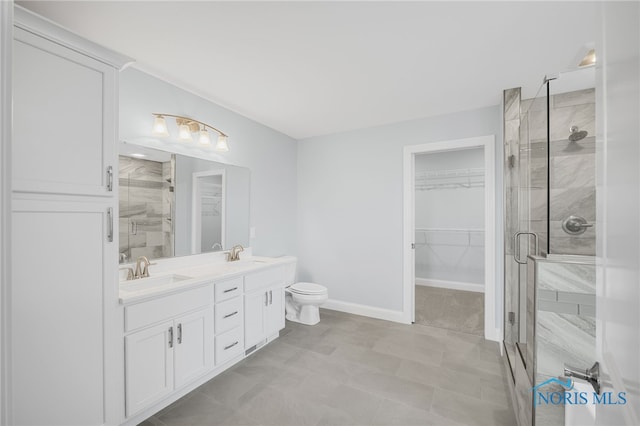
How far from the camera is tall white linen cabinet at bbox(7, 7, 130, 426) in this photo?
1.26 meters

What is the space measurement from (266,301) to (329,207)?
1.68 m

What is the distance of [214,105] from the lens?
9.41 ft

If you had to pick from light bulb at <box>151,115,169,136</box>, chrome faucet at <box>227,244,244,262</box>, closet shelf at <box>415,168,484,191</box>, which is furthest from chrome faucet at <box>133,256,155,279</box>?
closet shelf at <box>415,168,484,191</box>

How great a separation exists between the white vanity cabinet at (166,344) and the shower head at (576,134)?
255 cm

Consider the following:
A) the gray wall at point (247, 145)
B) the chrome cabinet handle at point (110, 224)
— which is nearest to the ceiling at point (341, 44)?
the gray wall at point (247, 145)

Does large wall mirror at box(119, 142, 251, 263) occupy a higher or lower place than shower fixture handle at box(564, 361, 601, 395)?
higher

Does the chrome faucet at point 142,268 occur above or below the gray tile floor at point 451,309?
above

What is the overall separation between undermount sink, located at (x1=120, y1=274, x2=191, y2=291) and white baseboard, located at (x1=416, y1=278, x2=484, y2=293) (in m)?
4.25

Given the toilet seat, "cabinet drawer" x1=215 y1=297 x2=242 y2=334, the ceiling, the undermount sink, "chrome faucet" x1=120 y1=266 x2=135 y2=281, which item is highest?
the ceiling

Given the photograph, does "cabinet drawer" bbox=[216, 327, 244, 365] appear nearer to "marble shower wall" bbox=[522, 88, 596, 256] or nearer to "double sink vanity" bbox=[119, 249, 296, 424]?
"double sink vanity" bbox=[119, 249, 296, 424]

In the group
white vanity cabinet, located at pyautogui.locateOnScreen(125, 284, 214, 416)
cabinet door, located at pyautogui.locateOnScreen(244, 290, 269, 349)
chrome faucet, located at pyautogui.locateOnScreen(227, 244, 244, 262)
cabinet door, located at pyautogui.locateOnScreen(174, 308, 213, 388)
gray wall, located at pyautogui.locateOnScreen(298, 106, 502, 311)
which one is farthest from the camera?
gray wall, located at pyautogui.locateOnScreen(298, 106, 502, 311)

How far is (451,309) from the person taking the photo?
150 inches

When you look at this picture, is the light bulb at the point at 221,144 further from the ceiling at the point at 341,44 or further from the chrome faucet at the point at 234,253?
the chrome faucet at the point at 234,253

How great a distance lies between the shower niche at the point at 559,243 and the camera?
1415mm
